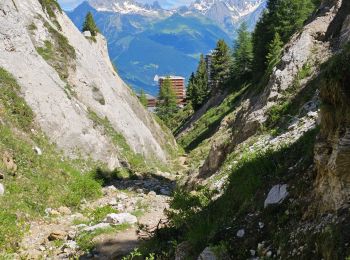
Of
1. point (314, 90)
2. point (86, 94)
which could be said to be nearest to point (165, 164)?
point (86, 94)

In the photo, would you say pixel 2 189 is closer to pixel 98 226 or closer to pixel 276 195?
pixel 98 226

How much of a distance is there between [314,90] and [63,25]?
30803mm

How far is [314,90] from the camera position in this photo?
1919 cm

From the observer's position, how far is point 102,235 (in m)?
17.3

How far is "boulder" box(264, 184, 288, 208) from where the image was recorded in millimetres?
8906

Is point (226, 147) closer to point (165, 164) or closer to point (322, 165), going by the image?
point (322, 165)

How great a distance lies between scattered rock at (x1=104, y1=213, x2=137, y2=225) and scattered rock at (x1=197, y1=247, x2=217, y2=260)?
34.7 ft

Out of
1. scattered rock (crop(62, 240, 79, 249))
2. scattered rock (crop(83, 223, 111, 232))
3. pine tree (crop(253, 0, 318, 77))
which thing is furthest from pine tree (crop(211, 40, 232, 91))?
scattered rock (crop(62, 240, 79, 249))

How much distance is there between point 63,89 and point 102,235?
53.7ft

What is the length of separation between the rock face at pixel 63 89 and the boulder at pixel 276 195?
19046 mm

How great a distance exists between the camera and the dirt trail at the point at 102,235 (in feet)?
52.0

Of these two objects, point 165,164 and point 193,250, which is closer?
point 193,250

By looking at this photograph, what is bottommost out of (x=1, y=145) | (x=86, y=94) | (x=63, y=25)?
(x=1, y=145)

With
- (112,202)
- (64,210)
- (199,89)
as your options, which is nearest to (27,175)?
(64,210)
